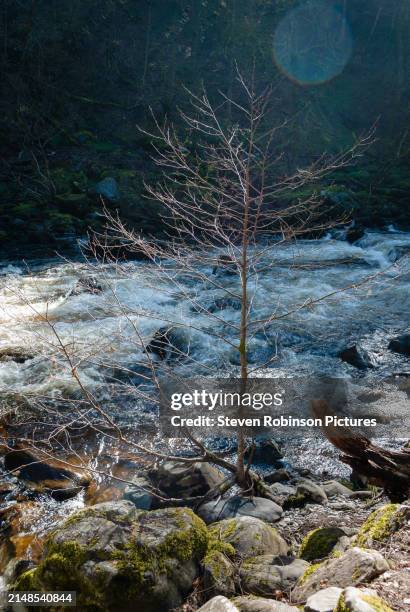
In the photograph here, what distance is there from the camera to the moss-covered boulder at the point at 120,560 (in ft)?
9.70

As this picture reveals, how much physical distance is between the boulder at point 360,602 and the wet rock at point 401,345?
6.19 meters

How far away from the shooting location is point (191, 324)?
8.45 m

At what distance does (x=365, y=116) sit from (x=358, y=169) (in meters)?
8.46

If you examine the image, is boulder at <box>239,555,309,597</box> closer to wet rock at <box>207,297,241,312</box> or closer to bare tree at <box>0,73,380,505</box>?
bare tree at <box>0,73,380,505</box>

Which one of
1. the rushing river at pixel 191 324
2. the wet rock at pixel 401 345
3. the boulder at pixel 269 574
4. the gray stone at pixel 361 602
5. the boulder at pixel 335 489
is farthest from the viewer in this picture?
the wet rock at pixel 401 345

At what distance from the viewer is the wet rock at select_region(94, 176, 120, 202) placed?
49.4 feet

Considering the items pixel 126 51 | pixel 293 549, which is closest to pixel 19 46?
pixel 126 51

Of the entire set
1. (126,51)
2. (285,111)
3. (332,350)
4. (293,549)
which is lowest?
(332,350)

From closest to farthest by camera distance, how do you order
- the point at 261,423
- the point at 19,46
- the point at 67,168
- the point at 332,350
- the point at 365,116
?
1. the point at 261,423
2. the point at 332,350
3. the point at 67,168
4. the point at 19,46
5. the point at 365,116

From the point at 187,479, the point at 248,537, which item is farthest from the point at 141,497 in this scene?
the point at 248,537

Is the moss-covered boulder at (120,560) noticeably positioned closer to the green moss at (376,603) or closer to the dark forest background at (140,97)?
the green moss at (376,603)

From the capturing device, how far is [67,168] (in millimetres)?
16391

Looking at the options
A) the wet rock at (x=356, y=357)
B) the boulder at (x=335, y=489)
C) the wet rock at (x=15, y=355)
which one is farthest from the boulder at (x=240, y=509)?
the wet rock at (x=15, y=355)

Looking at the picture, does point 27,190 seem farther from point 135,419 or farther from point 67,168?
point 135,419
